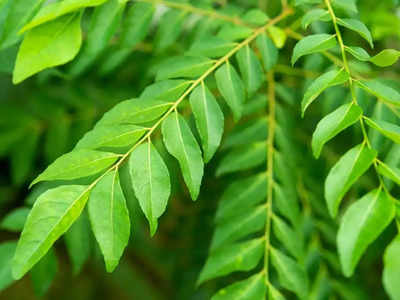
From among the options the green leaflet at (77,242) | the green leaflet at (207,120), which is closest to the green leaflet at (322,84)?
the green leaflet at (207,120)

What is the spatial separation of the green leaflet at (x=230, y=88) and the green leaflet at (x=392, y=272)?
1.07ft

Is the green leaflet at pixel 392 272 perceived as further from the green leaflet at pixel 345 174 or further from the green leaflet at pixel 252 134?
the green leaflet at pixel 252 134

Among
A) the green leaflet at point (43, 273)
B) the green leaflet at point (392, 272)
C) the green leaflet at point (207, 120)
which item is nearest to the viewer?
the green leaflet at point (392, 272)

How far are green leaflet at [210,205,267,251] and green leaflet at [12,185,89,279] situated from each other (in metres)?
0.30

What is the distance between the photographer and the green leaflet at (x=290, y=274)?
2.84ft

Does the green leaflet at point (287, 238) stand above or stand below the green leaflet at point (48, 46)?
below

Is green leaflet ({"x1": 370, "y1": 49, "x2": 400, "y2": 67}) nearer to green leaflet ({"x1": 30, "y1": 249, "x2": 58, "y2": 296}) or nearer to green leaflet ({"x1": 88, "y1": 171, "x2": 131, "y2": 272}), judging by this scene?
green leaflet ({"x1": 88, "y1": 171, "x2": 131, "y2": 272})

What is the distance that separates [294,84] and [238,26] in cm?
39

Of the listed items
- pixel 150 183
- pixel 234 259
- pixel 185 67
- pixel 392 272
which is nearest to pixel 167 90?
pixel 185 67

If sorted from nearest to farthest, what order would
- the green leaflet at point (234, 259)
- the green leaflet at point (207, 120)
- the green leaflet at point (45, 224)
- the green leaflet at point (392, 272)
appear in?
1. the green leaflet at point (392, 272)
2. the green leaflet at point (45, 224)
3. the green leaflet at point (207, 120)
4. the green leaflet at point (234, 259)

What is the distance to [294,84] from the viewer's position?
1319 mm

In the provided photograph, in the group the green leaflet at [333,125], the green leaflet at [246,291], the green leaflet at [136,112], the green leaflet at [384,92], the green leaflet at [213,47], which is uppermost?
the green leaflet at [136,112]

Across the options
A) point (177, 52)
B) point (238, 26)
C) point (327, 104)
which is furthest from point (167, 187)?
point (177, 52)

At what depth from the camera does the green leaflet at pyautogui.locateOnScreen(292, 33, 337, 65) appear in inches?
27.4
